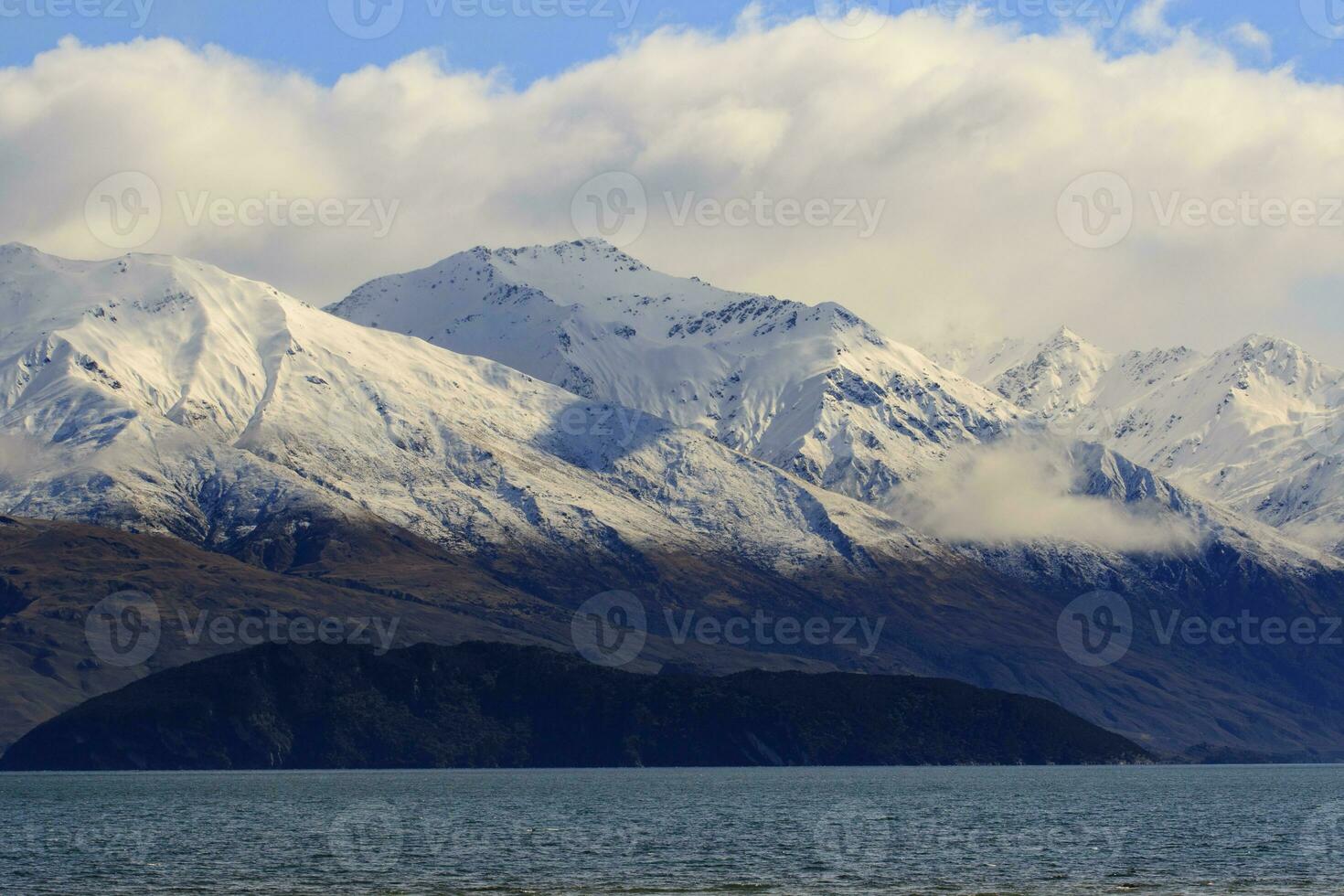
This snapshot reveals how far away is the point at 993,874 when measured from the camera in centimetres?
16112

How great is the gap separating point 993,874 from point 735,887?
24111 millimetres

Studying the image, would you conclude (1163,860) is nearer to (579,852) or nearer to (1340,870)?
(1340,870)

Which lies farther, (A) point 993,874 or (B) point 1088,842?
(B) point 1088,842

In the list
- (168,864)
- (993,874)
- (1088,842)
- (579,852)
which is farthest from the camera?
(1088,842)

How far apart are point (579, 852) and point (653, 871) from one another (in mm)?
23120

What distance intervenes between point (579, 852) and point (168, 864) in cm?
3836

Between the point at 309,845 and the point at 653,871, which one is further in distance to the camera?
the point at 309,845

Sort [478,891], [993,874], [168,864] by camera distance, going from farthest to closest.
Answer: [168,864]
[993,874]
[478,891]

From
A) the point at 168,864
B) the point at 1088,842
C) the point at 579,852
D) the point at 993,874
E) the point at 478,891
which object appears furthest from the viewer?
the point at 1088,842

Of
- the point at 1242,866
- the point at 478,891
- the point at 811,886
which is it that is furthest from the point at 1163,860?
the point at 478,891

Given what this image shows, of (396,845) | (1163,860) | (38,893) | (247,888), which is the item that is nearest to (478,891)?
(247,888)

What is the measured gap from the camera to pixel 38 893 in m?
149

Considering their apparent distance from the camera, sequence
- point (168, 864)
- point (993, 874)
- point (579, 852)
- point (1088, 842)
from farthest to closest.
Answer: point (1088, 842)
point (579, 852)
point (168, 864)
point (993, 874)

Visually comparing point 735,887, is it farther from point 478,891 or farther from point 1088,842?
point 1088,842
